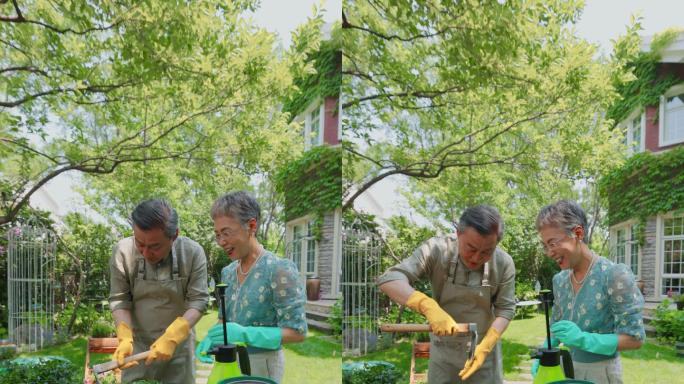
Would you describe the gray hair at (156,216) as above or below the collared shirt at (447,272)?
above

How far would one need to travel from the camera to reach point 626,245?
2111mm

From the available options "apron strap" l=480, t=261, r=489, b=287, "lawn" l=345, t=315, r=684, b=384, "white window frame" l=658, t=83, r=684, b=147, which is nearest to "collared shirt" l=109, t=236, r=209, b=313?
"apron strap" l=480, t=261, r=489, b=287

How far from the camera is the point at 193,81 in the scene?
246cm

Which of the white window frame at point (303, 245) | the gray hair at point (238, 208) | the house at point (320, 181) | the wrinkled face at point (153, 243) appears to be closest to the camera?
the wrinkled face at point (153, 243)

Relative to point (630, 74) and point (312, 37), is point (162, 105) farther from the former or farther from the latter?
point (630, 74)

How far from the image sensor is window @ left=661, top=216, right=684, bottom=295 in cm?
209

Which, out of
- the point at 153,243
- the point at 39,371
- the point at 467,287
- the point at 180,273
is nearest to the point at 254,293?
the point at 180,273

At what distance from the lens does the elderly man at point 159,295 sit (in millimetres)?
2129

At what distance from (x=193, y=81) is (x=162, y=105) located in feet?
0.53

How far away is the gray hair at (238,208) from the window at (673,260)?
1.42 metres

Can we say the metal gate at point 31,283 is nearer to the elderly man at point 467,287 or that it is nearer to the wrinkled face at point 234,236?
the wrinkled face at point 234,236

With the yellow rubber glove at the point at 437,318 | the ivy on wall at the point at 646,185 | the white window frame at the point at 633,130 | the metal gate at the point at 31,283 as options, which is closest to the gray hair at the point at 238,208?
the yellow rubber glove at the point at 437,318

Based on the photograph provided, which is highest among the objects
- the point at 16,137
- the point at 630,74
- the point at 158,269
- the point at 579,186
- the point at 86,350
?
the point at 630,74

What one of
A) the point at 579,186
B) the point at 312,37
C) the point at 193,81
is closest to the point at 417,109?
the point at 312,37
